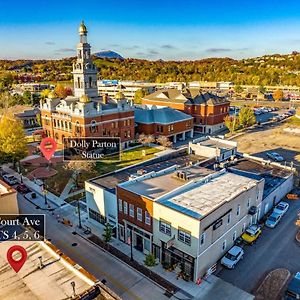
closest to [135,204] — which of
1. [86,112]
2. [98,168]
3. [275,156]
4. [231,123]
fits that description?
[98,168]

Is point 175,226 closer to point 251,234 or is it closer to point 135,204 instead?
point 135,204

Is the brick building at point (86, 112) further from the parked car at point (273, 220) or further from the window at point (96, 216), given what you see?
the parked car at point (273, 220)

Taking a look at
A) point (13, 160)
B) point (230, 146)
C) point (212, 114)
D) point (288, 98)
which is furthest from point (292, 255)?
point (288, 98)

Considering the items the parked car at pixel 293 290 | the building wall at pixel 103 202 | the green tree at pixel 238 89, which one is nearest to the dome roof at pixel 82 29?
the building wall at pixel 103 202

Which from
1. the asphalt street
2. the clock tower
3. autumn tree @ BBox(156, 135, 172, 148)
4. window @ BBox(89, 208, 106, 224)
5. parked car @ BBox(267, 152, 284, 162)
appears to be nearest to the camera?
the asphalt street

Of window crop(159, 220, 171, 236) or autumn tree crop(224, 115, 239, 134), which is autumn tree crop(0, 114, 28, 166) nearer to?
window crop(159, 220, 171, 236)

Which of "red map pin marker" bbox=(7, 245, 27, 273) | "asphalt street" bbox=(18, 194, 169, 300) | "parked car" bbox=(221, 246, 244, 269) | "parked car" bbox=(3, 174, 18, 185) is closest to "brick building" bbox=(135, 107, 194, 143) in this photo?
"parked car" bbox=(3, 174, 18, 185)

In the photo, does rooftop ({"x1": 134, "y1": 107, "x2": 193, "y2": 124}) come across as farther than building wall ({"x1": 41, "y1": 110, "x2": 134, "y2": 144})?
Yes
